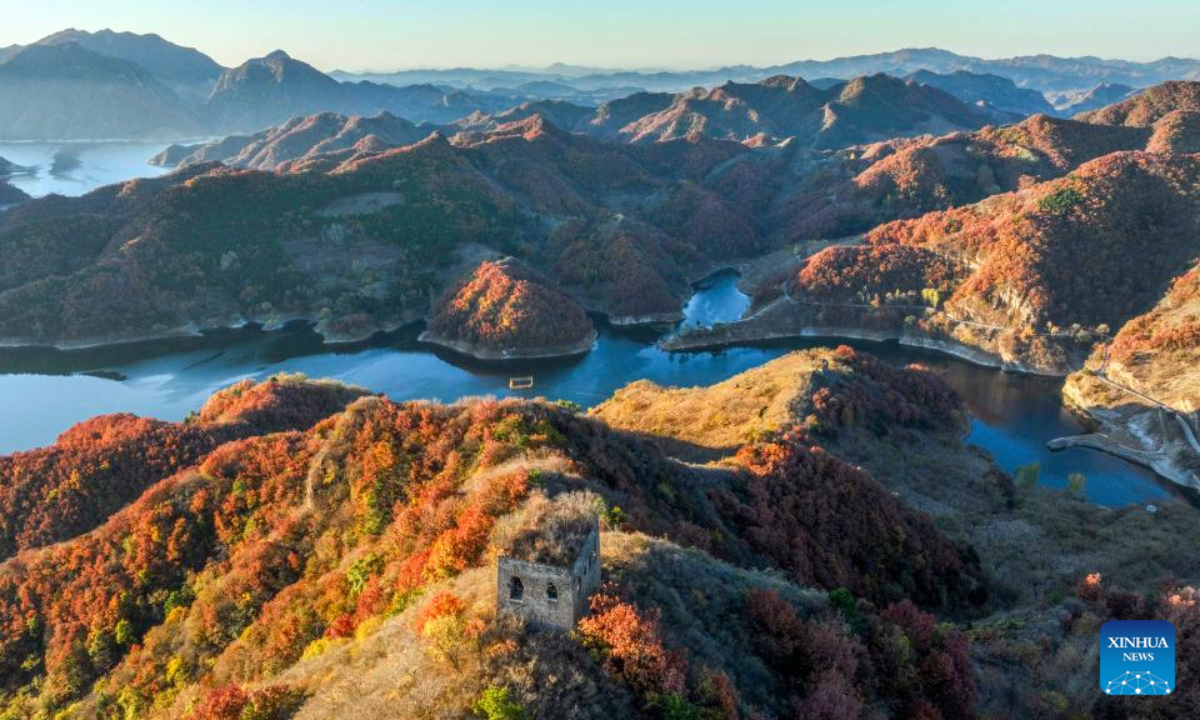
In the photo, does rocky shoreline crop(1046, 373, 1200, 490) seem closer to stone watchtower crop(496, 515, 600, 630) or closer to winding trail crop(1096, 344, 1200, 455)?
winding trail crop(1096, 344, 1200, 455)

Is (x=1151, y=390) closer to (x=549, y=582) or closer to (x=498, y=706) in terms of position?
(x=549, y=582)

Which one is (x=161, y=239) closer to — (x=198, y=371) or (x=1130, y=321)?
(x=198, y=371)

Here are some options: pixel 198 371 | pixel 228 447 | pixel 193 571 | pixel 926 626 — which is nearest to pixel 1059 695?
pixel 926 626

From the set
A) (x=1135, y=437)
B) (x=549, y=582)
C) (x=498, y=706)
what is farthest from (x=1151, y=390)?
(x=498, y=706)

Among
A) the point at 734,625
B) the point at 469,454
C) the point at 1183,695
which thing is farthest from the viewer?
the point at 469,454

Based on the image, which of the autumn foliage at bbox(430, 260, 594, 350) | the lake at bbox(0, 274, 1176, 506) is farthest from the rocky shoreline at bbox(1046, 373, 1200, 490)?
the autumn foliage at bbox(430, 260, 594, 350)
